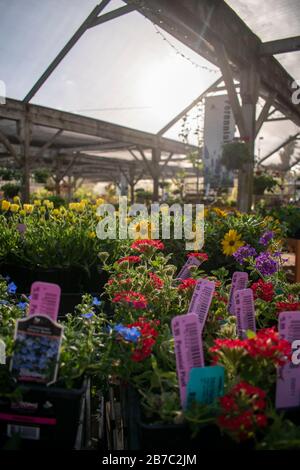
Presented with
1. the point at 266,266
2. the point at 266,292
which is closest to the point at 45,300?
the point at 266,292

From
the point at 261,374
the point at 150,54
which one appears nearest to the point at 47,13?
the point at 150,54

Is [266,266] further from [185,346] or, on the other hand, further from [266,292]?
[185,346]

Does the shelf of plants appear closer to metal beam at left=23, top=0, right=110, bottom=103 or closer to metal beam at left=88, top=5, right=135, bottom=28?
metal beam at left=88, top=5, right=135, bottom=28

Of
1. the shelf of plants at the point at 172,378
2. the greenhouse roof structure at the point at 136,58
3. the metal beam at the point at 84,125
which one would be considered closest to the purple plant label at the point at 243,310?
the shelf of plants at the point at 172,378

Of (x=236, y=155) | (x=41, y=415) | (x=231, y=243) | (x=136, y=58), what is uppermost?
(x=136, y=58)

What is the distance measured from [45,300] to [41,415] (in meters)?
0.23

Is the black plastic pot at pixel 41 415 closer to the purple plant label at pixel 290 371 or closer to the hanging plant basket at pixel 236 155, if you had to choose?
the purple plant label at pixel 290 371

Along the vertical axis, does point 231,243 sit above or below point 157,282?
above

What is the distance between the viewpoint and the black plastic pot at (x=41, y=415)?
30.9 inches

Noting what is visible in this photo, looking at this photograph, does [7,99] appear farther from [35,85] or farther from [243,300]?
[243,300]

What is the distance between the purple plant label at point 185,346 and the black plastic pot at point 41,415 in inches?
8.5

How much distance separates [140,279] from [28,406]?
0.59 meters

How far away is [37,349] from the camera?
802mm

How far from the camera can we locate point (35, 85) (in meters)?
4.88
